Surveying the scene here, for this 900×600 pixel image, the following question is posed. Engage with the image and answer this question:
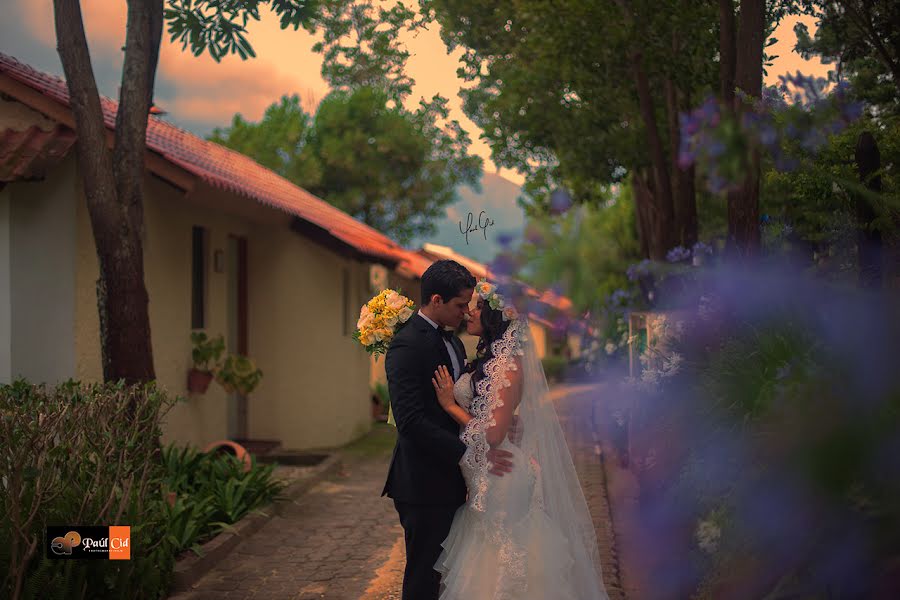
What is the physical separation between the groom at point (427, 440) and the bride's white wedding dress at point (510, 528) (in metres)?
0.07

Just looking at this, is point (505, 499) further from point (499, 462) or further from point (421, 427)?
point (421, 427)

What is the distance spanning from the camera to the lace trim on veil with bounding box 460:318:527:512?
4445 mm

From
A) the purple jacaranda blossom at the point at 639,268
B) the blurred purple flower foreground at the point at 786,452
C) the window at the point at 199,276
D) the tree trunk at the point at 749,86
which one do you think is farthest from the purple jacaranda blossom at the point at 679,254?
the window at the point at 199,276

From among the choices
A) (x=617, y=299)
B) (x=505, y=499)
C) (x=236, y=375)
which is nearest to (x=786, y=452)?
(x=505, y=499)

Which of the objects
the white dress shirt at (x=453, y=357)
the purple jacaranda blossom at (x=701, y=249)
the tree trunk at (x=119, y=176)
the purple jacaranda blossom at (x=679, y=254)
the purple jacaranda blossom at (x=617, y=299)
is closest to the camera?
the white dress shirt at (x=453, y=357)

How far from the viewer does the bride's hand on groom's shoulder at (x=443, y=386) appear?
14.6 feet

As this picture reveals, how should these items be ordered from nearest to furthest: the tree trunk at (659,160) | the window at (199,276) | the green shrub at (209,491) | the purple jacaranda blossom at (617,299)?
1. the green shrub at (209,491)
2. the tree trunk at (659,160)
3. the window at (199,276)
4. the purple jacaranda blossom at (617,299)

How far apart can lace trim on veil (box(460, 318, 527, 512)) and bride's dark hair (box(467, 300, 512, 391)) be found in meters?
0.07

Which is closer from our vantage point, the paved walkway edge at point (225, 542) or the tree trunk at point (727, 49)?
the paved walkway edge at point (225, 542)

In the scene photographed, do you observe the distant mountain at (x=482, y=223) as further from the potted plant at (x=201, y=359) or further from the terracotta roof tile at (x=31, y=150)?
the potted plant at (x=201, y=359)

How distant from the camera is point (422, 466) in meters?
4.48

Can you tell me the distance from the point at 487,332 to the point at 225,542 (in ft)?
14.1

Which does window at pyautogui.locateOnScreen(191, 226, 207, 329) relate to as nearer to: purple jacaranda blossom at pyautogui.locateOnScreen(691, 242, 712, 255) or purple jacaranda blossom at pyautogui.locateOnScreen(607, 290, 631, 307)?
purple jacaranda blossom at pyautogui.locateOnScreen(607, 290, 631, 307)
